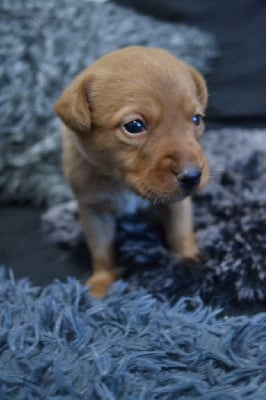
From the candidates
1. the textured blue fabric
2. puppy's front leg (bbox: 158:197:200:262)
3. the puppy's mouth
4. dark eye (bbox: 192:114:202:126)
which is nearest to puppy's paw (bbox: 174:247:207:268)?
puppy's front leg (bbox: 158:197:200:262)

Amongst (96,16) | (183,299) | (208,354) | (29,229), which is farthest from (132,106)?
(96,16)

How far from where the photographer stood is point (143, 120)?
54.3 inches

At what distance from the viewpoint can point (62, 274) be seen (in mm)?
1730

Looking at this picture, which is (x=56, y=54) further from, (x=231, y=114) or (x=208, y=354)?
(x=208, y=354)

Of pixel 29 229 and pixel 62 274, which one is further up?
pixel 29 229

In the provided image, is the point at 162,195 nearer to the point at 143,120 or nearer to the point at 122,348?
the point at 143,120

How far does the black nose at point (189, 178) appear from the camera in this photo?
1.32 meters

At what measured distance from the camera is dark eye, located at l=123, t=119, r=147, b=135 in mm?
1385

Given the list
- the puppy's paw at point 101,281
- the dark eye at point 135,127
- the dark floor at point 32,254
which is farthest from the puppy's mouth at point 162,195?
the dark floor at point 32,254

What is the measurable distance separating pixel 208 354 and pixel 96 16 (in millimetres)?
1383

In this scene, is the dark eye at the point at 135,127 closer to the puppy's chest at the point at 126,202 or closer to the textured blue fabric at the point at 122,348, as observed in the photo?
the puppy's chest at the point at 126,202

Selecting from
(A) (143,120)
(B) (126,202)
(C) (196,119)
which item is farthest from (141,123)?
(B) (126,202)

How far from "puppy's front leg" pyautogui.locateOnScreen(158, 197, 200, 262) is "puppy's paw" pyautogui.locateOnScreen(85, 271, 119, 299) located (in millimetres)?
187

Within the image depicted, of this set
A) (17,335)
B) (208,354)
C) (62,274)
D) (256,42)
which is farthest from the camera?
(256,42)
